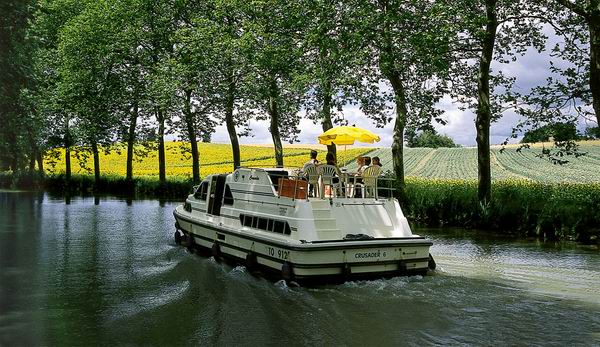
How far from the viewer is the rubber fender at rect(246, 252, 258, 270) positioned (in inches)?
641

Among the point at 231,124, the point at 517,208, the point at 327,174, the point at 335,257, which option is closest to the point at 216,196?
the point at 327,174

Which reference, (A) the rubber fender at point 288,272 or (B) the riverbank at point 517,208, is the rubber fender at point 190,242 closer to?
(A) the rubber fender at point 288,272

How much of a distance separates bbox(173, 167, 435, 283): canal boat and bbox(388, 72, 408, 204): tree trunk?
11.6m

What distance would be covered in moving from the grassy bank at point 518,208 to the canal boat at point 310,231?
9436mm

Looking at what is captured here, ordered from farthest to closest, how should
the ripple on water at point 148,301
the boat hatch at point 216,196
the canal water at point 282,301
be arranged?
the boat hatch at point 216,196
the ripple on water at point 148,301
the canal water at point 282,301

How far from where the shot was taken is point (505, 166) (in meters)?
56.5

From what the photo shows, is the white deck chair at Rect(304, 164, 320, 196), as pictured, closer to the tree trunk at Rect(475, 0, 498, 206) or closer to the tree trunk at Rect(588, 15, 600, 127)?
the tree trunk at Rect(588, 15, 600, 127)

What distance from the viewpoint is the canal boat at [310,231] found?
14.5 m

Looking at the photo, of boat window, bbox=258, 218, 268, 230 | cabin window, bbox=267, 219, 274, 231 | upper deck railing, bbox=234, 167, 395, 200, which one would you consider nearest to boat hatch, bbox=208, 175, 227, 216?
upper deck railing, bbox=234, 167, 395, 200

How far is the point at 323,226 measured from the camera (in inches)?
596

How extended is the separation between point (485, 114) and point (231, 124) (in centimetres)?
2045

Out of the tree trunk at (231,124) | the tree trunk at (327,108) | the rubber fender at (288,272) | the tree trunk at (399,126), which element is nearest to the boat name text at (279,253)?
the rubber fender at (288,272)

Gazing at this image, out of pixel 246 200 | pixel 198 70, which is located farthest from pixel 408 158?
pixel 246 200

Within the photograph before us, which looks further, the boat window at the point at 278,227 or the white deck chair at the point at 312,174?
the white deck chair at the point at 312,174
